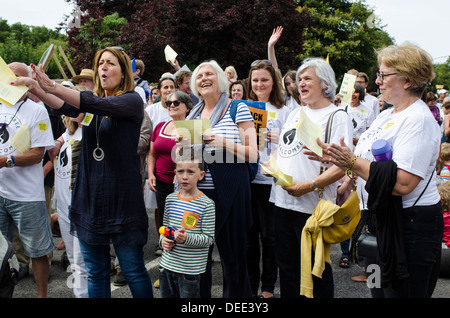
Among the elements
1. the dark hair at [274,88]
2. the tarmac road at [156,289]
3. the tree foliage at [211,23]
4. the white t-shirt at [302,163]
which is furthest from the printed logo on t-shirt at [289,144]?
the tree foliage at [211,23]

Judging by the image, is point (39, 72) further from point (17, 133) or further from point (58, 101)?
point (17, 133)

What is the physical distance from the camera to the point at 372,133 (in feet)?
8.78

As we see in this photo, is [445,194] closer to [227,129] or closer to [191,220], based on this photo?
[227,129]

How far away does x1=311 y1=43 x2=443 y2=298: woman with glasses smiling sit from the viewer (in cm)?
235

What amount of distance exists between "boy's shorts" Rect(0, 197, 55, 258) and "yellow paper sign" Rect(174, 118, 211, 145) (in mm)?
1626

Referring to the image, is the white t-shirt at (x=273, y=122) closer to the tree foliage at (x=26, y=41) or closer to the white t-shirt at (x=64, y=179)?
the white t-shirt at (x=64, y=179)

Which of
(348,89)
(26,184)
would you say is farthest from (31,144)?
(348,89)

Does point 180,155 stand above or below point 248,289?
above

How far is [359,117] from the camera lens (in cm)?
670

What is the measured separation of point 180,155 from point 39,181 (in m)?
1.40

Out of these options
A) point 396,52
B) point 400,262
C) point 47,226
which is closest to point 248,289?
point 400,262

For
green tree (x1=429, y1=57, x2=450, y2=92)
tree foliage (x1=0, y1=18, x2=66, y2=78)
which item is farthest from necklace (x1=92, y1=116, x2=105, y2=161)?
green tree (x1=429, y1=57, x2=450, y2=92)

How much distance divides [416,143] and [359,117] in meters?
4.52

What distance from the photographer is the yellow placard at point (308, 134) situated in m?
2.60
